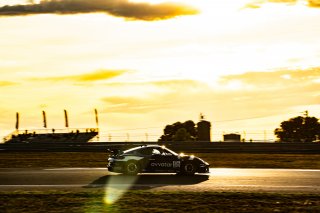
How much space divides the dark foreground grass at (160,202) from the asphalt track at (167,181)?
180 centimetres

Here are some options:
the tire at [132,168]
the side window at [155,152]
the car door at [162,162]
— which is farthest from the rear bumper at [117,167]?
the side window at [155,152]

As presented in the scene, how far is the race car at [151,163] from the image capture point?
875 inches

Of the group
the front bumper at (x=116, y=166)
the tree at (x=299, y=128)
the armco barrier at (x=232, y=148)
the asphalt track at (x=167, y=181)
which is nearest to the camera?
the asphalt track at (x=167, y=181)

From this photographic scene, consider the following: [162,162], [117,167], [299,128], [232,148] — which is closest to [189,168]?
[162,162]

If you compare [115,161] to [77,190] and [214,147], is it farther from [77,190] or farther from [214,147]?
[214,147]

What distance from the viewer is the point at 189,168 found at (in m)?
22.3

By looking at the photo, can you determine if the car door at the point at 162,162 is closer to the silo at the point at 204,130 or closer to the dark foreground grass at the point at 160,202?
the dark foreground grass at the point at 160,202

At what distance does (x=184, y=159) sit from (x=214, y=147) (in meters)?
23.7

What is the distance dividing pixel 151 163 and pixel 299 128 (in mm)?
94688

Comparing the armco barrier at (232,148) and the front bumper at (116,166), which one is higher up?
the armco barrier at (232,148)

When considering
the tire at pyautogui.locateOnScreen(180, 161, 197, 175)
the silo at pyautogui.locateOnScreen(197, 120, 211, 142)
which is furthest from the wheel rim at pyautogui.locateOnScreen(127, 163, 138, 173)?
the silo at pyautogui.locateOnScreen(197, 120, 211, 142)

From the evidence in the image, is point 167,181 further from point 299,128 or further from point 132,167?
point 299,128

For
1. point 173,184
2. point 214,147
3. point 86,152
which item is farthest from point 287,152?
point 173,184

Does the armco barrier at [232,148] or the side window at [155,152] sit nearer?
the side window at [155,152]
